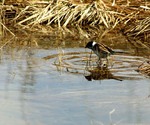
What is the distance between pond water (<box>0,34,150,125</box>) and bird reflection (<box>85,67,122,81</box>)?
61 millimetres

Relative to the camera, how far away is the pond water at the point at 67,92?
14.4ft

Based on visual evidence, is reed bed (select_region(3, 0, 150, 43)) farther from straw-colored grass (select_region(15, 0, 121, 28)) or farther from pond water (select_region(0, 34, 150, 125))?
pond water (select_region(0, 34, 150, 125))

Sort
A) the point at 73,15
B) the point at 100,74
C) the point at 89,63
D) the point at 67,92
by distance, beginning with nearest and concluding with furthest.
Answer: the point at 67,92 → the point at 100,74 → the point at 89,63 → the point at 73,15

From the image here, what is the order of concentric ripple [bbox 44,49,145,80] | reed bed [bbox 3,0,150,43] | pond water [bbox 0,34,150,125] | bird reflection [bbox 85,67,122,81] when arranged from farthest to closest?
reed bed [bbox 3,0,150,43], concentric ripple [bbox 44,49,145,80], bird reflection [bbox 85,67,122,81], pond water [bbox 0,34,150,125]

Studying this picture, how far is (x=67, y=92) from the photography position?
514 cm

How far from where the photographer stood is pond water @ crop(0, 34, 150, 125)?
14.4 feet

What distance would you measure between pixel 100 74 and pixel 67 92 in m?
0.87

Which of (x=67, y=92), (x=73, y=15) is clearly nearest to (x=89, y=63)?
(x=67, y=92)

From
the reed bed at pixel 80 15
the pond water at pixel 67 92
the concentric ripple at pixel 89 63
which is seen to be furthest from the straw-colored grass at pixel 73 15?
the pond water at pixel 67 92

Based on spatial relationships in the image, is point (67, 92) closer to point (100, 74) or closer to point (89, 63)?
point (100, 74)

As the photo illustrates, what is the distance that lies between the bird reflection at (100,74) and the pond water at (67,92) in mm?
61

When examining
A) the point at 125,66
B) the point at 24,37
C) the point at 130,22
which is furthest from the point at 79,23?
the point at 125,66

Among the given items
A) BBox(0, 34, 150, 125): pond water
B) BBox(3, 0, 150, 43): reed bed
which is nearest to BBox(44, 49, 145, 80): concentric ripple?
BBox(0, 34, 150, 125): pond water

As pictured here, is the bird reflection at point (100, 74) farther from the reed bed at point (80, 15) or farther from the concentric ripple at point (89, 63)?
the reed bed at point (80, 15)
